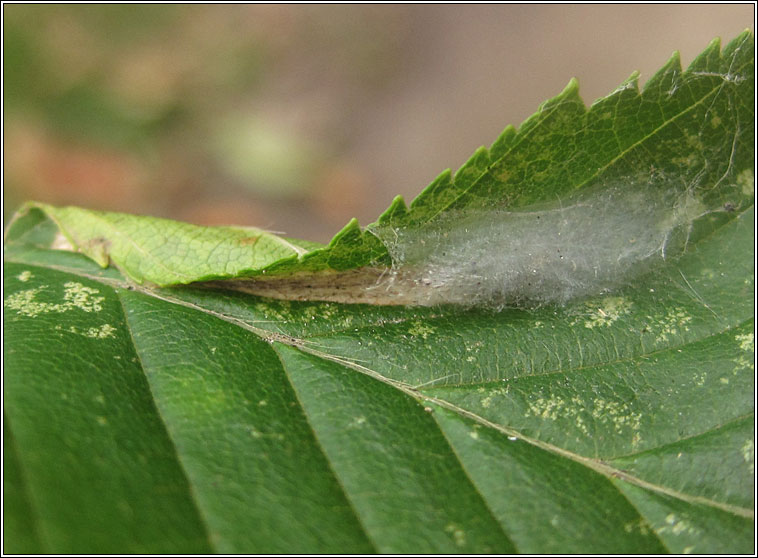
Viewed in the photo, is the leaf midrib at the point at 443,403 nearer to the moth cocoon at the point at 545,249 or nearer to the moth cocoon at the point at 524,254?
the moth cocoon at the point at 524,254

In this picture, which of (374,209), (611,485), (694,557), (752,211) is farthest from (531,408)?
(374,209)

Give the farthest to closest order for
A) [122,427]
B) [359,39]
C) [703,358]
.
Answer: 1. [359,39]
2. [703,358]
3. [122,427]

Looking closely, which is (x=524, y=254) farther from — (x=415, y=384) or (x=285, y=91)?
(x=285, y=91)

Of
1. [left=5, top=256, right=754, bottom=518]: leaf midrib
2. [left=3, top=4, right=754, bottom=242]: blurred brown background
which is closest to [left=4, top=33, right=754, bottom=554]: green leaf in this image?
[left=5, top=256, right=754, bottom=518]: leaf midrib

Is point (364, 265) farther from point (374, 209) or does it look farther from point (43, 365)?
point (374, 209)

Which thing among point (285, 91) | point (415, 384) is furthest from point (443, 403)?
point (285, 91)

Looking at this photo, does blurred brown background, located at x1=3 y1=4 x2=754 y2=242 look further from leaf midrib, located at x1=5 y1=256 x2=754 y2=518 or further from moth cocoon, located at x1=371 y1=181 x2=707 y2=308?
moth cocoon, located at x1=371 y1=181 x2=707 y2=308
